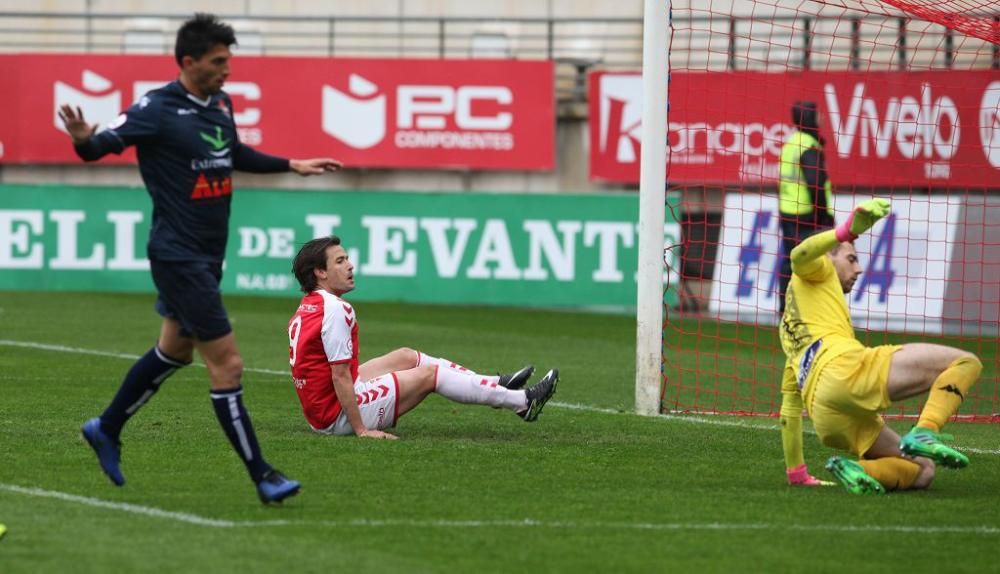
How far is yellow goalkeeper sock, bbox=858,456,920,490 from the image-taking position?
775 centimetres

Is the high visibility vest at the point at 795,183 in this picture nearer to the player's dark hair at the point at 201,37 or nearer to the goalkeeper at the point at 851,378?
the goalkeeper at the point at 851,378

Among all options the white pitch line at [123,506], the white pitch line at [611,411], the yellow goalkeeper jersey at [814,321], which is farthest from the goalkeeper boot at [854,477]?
the white pitch line at [123,506]

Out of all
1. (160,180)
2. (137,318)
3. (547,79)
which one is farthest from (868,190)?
(160,180)

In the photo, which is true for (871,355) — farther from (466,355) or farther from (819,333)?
(466,355)

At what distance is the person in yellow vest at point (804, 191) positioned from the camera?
607 inches

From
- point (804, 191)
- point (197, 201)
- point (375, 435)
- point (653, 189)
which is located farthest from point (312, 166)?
point (804, 191)

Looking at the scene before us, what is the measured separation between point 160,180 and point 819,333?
3017 millimetres

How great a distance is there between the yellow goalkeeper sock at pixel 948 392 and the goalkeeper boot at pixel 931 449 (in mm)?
117

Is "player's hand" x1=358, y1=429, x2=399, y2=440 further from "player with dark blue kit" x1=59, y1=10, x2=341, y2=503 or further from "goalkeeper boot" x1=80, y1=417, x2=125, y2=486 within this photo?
"player with dark blue kit" x1=59, y1=10, x2=341, y2=503

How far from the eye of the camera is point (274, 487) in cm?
692

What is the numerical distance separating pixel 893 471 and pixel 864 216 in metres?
1.28

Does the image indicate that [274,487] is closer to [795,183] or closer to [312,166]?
[312,166]

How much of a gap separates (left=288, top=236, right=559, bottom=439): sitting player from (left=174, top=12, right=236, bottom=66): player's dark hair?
2213 millimetres

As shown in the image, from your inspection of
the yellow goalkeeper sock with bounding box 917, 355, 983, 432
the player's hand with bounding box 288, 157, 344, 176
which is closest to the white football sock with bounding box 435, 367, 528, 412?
the player's hand with bounding box 288, 157, 344, 176
